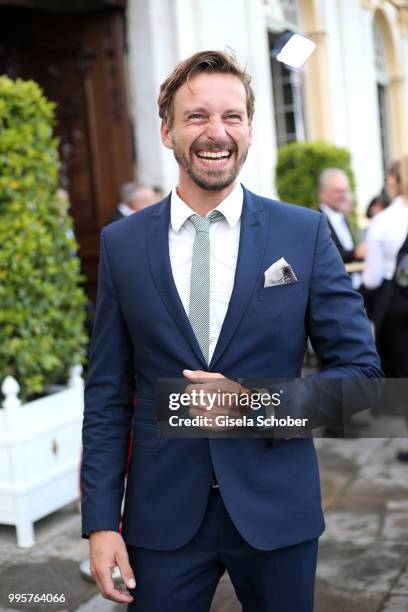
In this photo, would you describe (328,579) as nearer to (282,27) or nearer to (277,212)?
(277,212)

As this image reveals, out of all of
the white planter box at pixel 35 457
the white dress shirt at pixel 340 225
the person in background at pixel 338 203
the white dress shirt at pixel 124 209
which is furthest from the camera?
the white dress shirt at pixel 340 225

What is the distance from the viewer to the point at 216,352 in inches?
73.2

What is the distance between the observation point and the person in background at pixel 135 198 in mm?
6372

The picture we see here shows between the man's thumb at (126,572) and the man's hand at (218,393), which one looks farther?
the man's thumb at (126,572)

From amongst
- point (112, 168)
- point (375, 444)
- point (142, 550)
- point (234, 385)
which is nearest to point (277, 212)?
point (234, 385)

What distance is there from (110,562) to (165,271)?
0.69m

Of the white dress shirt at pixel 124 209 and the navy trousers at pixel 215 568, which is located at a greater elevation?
the white dress shirt at pixel 124 209

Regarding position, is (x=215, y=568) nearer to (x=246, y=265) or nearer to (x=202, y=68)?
(x=246, y=265)

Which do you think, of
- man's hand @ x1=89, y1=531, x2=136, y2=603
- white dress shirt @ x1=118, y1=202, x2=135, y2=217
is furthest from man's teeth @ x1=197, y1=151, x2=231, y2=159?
white dress shirt @ x1=118, y1=202, x2=135, y2=217

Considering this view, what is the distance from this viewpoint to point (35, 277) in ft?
14.7

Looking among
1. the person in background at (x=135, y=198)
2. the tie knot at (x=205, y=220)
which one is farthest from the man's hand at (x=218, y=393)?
the person in background at (x=135, y=198)

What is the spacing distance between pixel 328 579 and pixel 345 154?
718 cm

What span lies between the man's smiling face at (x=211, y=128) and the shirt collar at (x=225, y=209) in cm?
6

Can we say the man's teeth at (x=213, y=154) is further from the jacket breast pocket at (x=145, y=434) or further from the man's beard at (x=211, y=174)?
the jacket breast pocket at (x=145, y=434)
